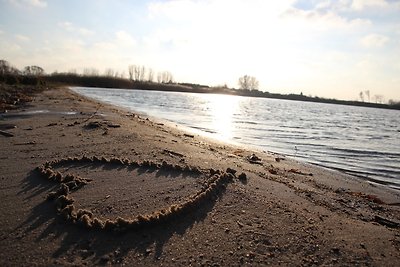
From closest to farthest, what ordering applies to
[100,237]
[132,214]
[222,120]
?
1. [100,237]
2. [132,214]
3. [222,120]

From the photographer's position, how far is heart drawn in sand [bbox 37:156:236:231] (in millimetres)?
4277

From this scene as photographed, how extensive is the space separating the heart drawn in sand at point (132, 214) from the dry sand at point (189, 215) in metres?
0.06

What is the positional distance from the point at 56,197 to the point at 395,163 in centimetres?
1204

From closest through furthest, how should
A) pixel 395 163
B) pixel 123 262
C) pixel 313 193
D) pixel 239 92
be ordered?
A: pixel 123 262, pixel 313 193, pixel 395 163, pixel 239 92

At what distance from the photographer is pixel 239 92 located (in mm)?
139000

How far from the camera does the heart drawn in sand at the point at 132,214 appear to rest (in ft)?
14.0

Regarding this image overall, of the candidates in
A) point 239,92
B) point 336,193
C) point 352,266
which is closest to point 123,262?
point 352,266

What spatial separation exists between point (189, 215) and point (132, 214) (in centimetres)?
79

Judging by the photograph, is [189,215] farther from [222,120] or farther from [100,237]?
[222,120]

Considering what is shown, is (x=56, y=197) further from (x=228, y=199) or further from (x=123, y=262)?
(x=228, y=199)

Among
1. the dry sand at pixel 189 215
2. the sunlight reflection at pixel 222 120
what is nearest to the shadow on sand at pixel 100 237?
the dry sand at pixel 189 215

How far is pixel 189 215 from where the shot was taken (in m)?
4.80

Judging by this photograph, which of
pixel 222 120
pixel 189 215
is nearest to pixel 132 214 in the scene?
pixel 189 215

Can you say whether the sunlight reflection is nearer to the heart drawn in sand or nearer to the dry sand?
the dry sand
